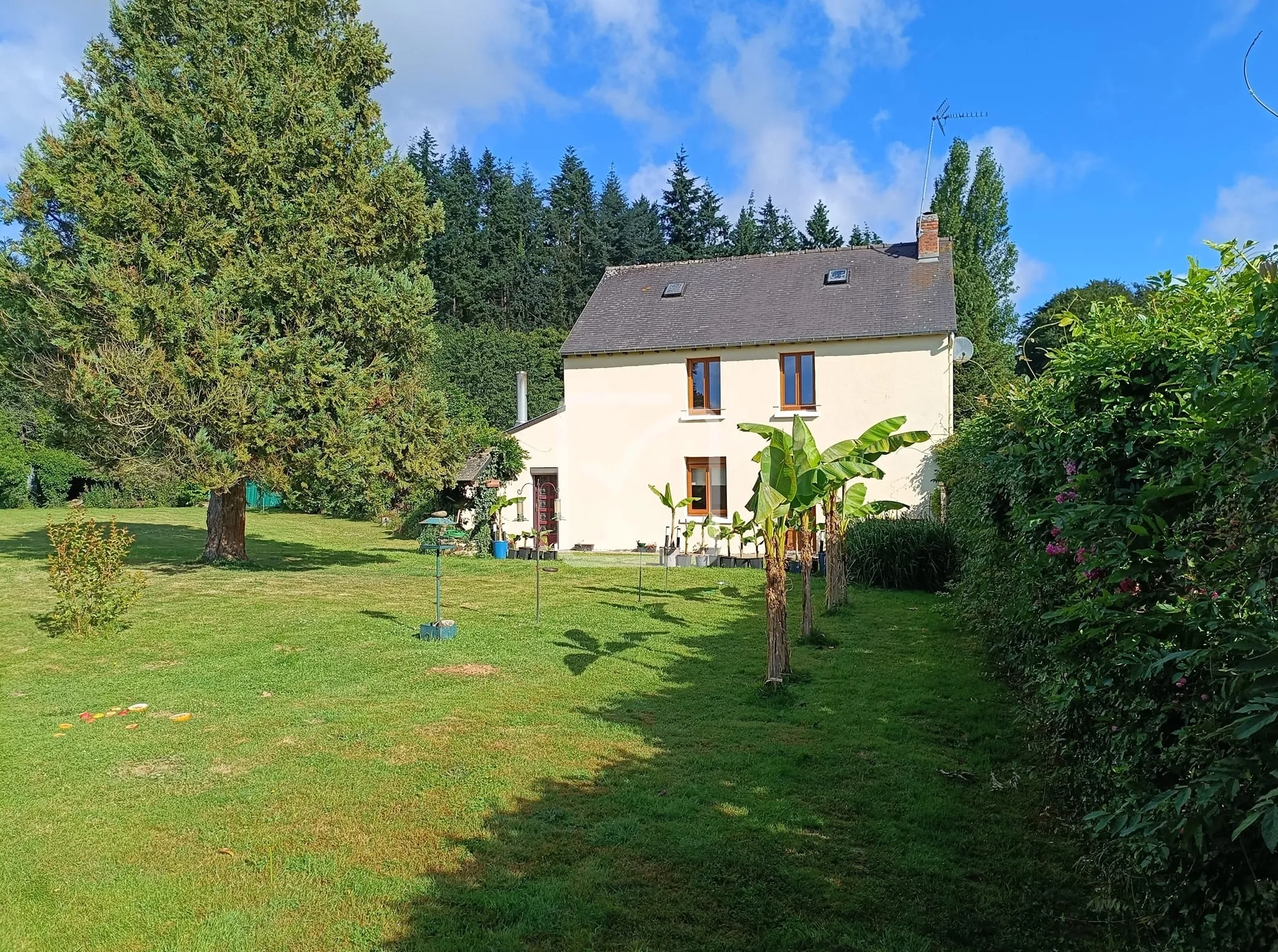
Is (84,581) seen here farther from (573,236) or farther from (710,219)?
(573,236)

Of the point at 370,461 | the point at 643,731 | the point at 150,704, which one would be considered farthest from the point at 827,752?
Answer: the point at 370,461

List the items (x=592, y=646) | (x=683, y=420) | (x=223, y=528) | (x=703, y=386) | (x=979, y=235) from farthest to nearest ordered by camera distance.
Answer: (x=979, y=235), (x=703, y=386), (x=683, y=420), (x=223, y=528), (x=592, y=646)

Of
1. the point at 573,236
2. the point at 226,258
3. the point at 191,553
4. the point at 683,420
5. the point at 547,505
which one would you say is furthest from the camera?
the point at 573,236

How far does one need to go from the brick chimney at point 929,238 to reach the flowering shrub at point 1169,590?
19.4m

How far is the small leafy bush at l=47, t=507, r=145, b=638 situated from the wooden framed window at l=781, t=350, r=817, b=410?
1703 cm

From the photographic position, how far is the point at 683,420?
78.6 ft

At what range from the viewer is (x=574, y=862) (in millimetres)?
4812

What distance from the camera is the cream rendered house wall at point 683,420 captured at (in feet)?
71.4

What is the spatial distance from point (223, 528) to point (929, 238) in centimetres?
2104

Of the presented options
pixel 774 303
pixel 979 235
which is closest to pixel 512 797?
pixel 774 303

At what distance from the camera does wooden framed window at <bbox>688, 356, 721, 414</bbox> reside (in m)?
23.9

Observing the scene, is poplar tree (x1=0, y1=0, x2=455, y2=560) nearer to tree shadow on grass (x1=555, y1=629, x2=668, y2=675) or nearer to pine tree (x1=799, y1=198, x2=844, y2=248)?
tree shadow on grass (x1=555, y1=629, x2=668, y2=675)

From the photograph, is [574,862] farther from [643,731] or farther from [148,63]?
[148,63]

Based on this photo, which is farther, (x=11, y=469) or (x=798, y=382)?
(x=11, y=469)
